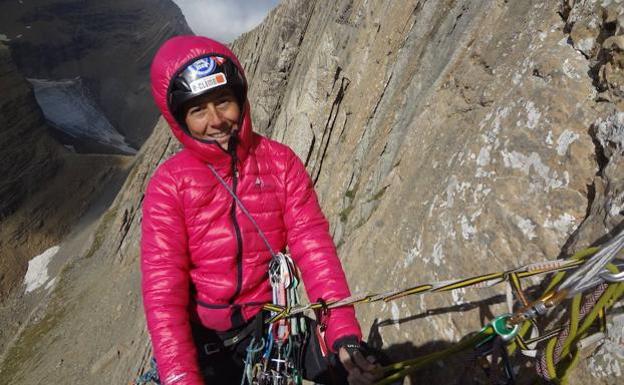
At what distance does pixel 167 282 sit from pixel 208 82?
1.46m

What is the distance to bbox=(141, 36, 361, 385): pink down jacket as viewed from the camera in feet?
8.93

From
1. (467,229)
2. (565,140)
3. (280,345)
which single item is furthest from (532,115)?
(280,345)

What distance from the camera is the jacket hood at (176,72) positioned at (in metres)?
2.78

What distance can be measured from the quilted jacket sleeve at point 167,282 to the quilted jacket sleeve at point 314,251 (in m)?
0.89

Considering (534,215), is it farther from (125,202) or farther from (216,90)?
(125,202)

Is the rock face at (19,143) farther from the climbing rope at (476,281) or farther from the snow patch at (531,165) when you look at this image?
the snow patch at (531,165)

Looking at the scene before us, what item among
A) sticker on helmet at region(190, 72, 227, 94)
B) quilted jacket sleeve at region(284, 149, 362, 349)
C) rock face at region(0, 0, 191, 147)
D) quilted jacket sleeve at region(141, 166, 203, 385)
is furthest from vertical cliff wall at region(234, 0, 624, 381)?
rock face at region(0, 0, 191, 147)

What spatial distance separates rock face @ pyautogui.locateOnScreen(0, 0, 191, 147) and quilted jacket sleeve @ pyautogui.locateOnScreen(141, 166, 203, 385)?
7895 cm

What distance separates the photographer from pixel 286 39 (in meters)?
20.8

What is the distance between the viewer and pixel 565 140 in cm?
293

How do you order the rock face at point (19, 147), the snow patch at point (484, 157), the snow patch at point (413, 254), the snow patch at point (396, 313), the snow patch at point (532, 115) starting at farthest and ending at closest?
the rock face at point (19, 147) → the snow patch at point (413, 254) → the snow patch at point (396, 313) → the snow patch at point (484, 157) → the snow patch at point (532, 115)

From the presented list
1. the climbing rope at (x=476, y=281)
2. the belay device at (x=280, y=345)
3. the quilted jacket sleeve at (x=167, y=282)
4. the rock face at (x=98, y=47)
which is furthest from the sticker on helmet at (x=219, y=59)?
the rock face at (x=98, y=47)

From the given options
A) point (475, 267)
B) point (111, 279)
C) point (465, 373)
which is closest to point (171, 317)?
point (465, 373)

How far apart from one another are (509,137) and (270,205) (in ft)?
7.14
